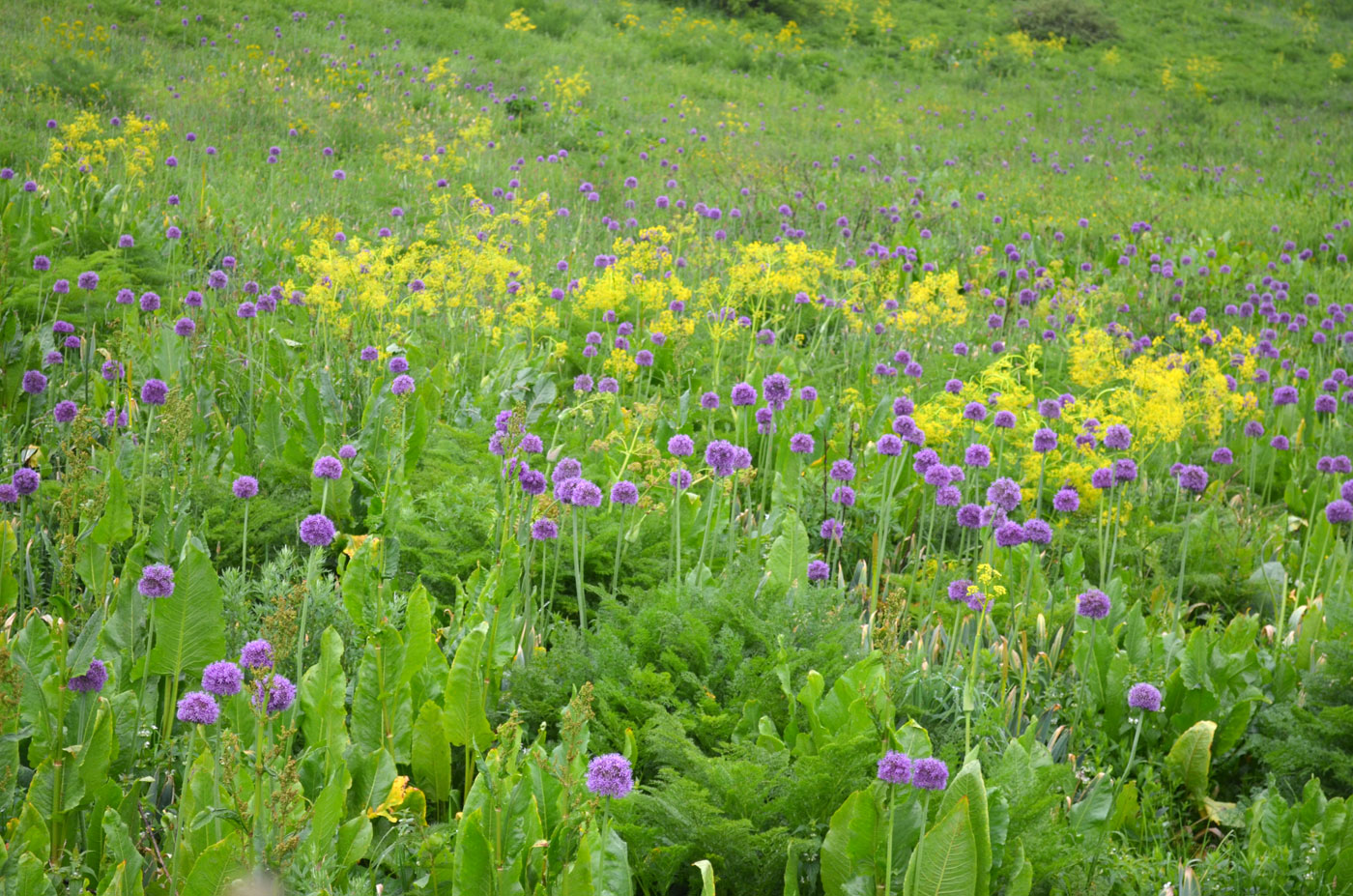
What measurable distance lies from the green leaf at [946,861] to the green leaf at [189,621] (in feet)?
4.53

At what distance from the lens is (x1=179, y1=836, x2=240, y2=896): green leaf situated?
1338mm

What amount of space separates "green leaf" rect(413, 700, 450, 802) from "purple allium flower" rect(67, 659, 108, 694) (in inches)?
22.1

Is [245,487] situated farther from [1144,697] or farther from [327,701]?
[1144,697]

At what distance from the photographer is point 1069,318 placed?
5898mm

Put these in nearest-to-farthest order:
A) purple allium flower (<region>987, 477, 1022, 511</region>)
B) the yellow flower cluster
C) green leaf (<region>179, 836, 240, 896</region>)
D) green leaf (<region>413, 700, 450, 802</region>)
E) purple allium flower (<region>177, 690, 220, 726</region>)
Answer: green leaf (<region>179, 836, 240, 896</region>) < purple allium flower (<region>177, 690, 220, 726</region>) < green leaf (<region>413, 700, 450, 802</region>) < purple allium flower (<region>987, 477, 1022, 511</region>) < the yellow flower cluster

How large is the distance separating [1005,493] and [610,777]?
1351 millimetres

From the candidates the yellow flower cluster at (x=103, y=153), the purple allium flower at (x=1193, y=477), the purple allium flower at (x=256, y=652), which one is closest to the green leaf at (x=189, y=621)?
the purple allium flower at (x=256, y=652)

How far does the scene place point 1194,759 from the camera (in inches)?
86.6

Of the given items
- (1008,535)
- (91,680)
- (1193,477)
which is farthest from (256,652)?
(1193,477)

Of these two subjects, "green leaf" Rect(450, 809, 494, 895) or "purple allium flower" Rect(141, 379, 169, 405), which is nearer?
"green leaf" Rect(450, 809, 494, 895)

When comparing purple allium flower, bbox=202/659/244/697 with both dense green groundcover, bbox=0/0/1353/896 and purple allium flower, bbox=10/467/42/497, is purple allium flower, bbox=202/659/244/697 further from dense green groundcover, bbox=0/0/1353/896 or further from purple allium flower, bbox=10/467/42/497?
purple allium flower, bbox=10/467/42/497

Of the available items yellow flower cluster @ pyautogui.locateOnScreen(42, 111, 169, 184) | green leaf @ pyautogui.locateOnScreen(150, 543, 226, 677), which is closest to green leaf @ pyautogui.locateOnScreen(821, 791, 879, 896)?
green leaf @ pyautogui.locateOnScreen(150, 543, 226, 677)

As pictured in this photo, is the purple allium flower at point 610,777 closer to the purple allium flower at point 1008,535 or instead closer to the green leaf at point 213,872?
the green leaf at point 213,872

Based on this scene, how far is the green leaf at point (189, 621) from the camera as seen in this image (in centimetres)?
186
